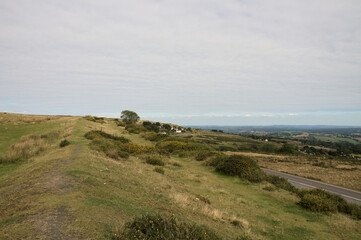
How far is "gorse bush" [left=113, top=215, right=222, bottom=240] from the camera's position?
13.3 ft

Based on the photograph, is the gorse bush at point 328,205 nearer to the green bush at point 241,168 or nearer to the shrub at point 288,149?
the green bush at point 241,168

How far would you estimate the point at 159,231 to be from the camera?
13.9ft

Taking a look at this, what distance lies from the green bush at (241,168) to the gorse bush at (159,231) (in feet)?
40.7

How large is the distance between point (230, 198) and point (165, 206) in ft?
17.9

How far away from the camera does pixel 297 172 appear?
2355 cm

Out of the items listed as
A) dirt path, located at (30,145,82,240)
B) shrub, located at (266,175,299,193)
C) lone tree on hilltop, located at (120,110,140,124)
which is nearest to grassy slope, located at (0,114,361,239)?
dirt path, located at (30,145,82,240)

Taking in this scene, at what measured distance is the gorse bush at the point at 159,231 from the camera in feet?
13.3

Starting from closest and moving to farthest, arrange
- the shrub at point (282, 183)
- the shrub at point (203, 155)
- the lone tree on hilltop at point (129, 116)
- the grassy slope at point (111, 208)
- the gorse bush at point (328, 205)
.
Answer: the grassy slope at point (111, 208) → the gorse bush at point (328, 205) → the shrub at point (282, 183) → the shrub at point (203, 155) → the lone tree on hilltop at point (129, 116)

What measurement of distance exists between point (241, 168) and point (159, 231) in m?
13.9

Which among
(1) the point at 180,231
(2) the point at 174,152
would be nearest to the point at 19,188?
(1) the point at 180,231

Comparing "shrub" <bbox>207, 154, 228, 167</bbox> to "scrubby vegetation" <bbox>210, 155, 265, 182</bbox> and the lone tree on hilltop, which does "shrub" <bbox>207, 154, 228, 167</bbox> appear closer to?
"scrubby vegetation" <bbox>210, 155, 265, 182</bbox>

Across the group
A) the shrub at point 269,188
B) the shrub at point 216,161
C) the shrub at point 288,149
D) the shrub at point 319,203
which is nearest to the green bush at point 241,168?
the shrub at point 216,161

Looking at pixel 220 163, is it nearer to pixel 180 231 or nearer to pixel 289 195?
pixel 289 195

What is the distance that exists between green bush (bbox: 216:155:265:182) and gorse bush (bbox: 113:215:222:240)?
40.7 feet
